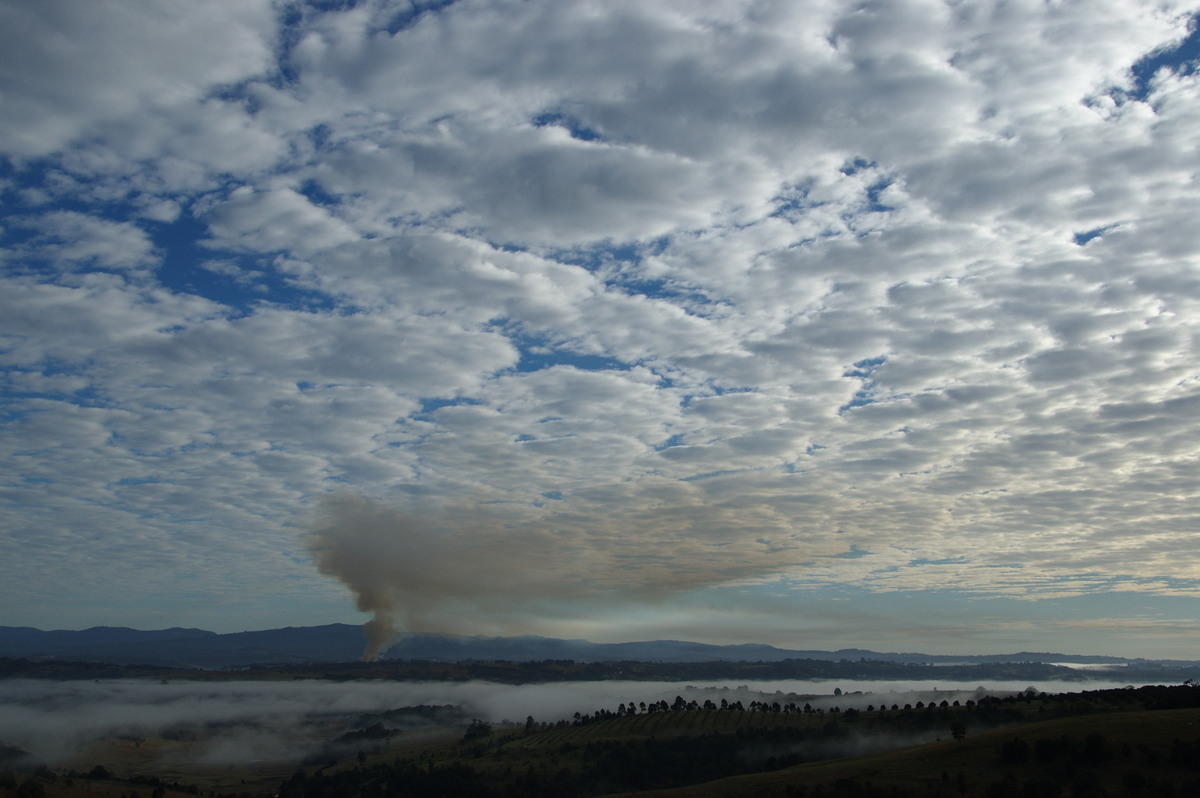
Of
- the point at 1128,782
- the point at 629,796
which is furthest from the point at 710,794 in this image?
the point at 1128,782

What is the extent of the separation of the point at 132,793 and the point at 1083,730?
649ft

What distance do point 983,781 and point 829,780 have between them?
83.8 feet

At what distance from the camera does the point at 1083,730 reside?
4835 inches

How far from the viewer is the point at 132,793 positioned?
188 metres

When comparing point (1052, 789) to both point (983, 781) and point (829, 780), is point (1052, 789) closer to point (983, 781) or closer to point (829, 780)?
point (983, 781)

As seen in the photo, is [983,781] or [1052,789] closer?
[1052,789]

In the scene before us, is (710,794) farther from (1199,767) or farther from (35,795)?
(35,795)

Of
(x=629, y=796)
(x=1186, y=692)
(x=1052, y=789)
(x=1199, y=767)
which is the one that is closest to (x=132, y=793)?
(x=629, y=796)

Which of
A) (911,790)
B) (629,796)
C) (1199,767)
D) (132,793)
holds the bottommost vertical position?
(132,793)

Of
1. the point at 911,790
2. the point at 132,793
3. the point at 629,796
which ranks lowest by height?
the point at 132,793

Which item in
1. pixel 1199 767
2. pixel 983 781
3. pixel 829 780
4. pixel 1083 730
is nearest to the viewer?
pixel 1199 767

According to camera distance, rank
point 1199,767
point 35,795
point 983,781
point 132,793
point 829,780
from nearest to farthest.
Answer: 1. point 1199,767
2. point 983,781
3. point 829,780
4. point 35,795
5. point 132,793

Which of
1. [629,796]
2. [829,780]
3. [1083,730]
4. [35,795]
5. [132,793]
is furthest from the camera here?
[132,793]

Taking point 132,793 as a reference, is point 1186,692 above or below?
above
